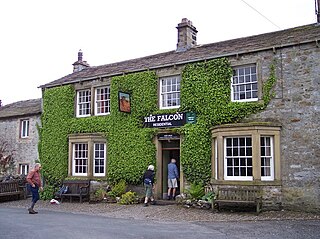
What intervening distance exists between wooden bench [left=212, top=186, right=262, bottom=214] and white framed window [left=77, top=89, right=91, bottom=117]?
8845 millimetres

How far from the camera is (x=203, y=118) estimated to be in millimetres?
16328

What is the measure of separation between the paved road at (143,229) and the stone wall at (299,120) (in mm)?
A: 1970

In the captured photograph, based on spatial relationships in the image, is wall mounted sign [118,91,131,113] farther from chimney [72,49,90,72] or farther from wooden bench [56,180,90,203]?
chimney [72,49,90,72]

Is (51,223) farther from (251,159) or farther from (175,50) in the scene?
(175,50)

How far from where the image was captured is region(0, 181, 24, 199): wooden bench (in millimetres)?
19344

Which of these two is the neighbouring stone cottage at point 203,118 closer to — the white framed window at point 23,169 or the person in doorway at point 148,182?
the person in doorway at point 148,182

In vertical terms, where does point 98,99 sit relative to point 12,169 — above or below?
above

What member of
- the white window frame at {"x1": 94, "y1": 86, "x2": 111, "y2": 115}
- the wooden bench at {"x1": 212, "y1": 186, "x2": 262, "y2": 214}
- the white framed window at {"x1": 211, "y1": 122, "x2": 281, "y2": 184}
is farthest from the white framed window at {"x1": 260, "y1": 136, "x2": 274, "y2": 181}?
the white window frame at {"x1": 94, "y1": 86, "x2": 111, "y2": 115}

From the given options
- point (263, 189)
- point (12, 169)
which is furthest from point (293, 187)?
point (12, 169)

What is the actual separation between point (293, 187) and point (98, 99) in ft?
35.0

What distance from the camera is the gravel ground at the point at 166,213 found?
12.9m

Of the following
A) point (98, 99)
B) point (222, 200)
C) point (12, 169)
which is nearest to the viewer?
point (222, 200)

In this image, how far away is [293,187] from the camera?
46.1ft

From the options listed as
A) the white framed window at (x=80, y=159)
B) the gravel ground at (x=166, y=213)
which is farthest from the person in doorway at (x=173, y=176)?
the white framed window at (x=80, y=159)
